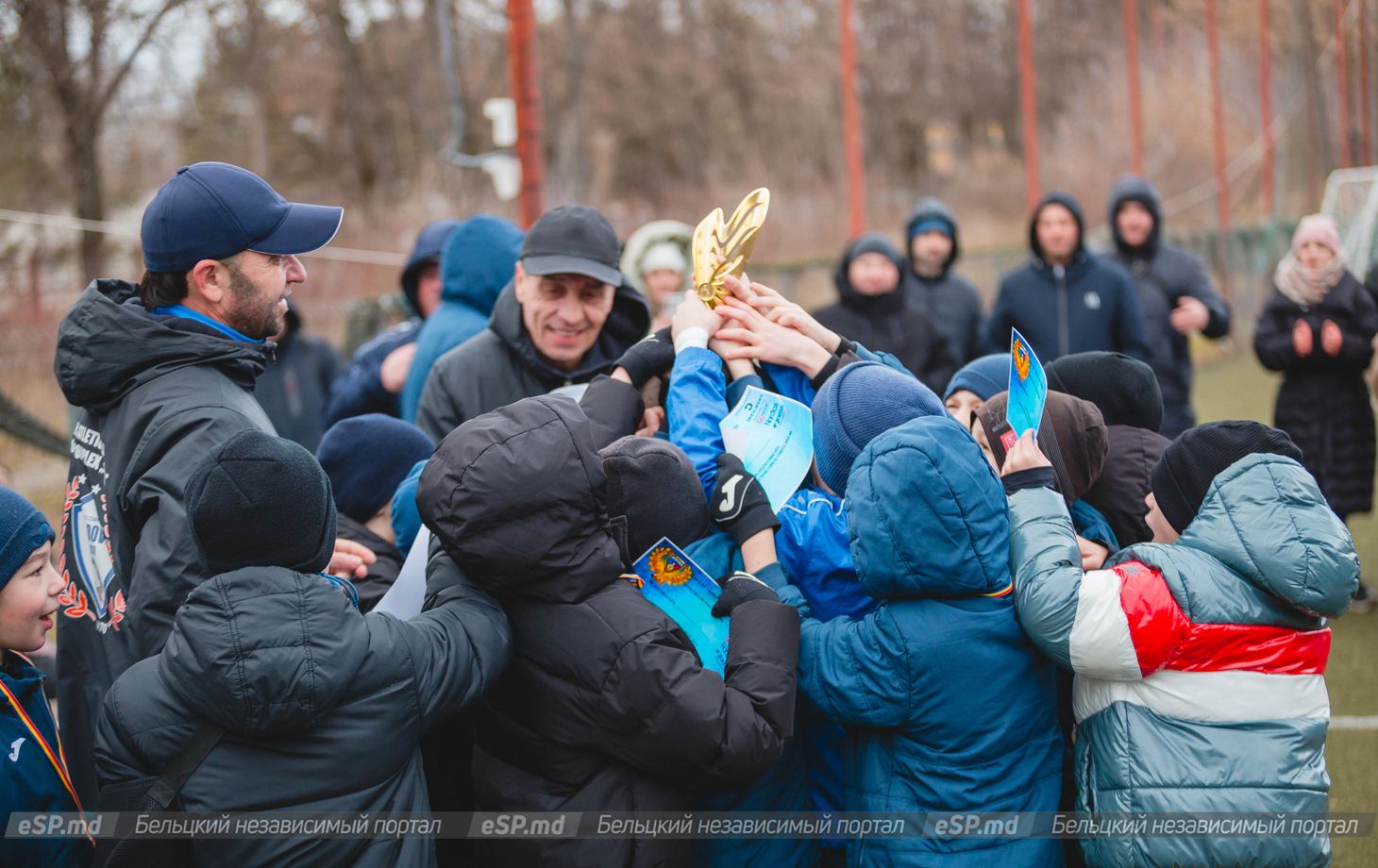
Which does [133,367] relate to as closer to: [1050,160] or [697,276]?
[697,276]

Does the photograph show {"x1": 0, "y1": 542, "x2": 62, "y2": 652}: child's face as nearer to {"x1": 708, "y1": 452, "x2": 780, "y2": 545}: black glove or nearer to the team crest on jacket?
the team crest on jacket

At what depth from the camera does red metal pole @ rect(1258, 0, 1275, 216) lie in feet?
117

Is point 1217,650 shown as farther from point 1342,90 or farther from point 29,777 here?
point 1342,90

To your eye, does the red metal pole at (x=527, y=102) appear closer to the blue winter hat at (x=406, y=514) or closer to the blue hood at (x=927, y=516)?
the blue winter hat at (x=406, y=514)

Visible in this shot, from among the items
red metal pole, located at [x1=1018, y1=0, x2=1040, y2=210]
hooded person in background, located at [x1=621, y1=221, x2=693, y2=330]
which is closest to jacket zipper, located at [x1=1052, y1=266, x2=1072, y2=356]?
hooded person in background, located at [x1=621, y1=221, x2=693, y2=330]

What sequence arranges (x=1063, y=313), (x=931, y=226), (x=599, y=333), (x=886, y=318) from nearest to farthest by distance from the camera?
(x=599, y=333)
(x=886, y=318)
(x=1063, y=313)
(x=931, y=226)

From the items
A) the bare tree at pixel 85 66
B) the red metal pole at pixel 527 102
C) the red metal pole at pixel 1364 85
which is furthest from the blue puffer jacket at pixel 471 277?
the red metal pole at pixel 1364 85

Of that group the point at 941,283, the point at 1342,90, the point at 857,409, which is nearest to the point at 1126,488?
the point at 857,409

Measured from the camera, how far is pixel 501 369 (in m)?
Answer: 4.02

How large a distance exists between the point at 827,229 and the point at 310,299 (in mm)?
16209

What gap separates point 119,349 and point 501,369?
4.81 feet

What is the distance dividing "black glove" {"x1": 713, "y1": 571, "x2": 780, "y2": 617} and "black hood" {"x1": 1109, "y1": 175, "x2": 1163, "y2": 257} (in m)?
5.04

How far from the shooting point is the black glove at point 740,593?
2477mm

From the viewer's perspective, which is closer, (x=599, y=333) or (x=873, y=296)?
(x=599, y=333)
